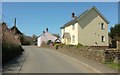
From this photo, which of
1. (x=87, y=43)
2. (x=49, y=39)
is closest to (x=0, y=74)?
(x=87, y=43)

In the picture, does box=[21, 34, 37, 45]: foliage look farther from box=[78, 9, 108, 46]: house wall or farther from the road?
the road

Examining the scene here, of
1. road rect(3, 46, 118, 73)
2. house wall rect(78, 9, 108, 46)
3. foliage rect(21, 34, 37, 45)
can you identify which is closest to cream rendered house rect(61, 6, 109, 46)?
house wall rect(78, 9, 108, 46)

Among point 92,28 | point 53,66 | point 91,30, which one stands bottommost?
point 53,66

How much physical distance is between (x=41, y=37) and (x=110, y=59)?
82.1 m

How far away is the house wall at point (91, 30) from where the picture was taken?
5581cm

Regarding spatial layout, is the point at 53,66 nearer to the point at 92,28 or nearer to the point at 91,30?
the point at 91,30

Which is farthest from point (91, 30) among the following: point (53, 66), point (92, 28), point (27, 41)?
point (27, 41)

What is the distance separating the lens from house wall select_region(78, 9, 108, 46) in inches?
2197

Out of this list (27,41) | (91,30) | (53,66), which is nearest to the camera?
(53,66)

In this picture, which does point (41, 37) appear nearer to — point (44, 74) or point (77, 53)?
point (77, 53)

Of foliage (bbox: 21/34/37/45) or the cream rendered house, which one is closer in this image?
the cream rendered house

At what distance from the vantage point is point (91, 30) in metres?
56.3

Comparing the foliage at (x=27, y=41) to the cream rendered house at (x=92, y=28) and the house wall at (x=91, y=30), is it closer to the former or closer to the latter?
the cream rendered house at (x=92, y=28)

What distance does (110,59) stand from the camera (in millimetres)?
21312
